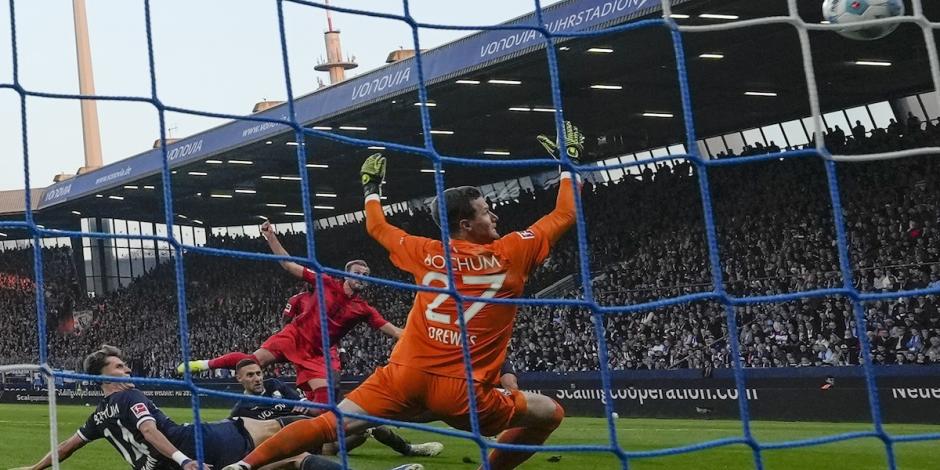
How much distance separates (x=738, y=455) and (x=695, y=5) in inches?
342

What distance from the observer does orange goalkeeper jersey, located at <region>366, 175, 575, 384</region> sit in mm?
5340

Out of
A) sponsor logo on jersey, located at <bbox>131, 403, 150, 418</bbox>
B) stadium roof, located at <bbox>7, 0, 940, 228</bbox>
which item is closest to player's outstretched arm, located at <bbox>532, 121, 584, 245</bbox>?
sponsor logo on jersey, located at <bbox>131, 403, 150, 418</bbox>

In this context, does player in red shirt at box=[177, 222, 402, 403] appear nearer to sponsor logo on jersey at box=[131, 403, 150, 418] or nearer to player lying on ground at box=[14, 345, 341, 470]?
player lying on ground at box=[14, 345, 341, 470]

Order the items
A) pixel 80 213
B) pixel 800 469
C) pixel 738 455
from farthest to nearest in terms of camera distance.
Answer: pixel 80 213 < pixel 738 455 < pixel 800 469

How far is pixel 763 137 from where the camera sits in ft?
94.1

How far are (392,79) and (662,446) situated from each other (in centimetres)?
1183

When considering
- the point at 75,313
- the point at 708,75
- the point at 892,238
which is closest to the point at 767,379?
the point at 892,238

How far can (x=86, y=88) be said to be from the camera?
1061 inches

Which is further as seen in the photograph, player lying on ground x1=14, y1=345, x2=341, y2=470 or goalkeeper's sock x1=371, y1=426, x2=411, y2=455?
goalkeeper's sock x1=371, y1=426, x2=411, y2=455

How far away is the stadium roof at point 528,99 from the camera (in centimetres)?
1934

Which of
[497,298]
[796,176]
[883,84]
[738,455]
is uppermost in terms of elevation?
[883,84]

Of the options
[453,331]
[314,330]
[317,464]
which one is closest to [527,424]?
[453,331]

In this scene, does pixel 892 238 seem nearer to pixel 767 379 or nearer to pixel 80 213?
pixel 767 379

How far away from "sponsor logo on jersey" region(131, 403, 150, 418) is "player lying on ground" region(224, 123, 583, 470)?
48.5 inches
